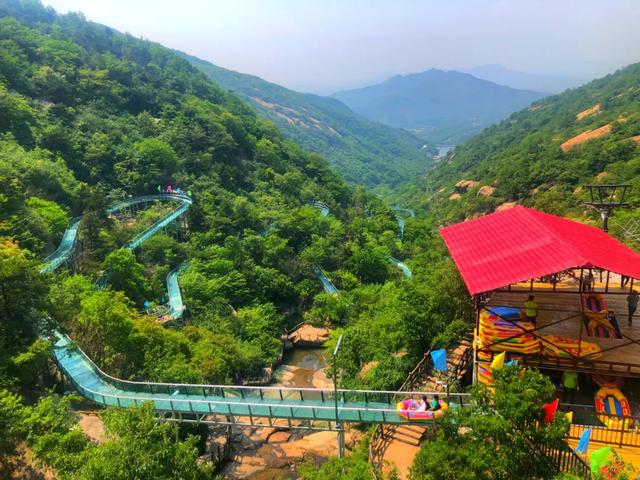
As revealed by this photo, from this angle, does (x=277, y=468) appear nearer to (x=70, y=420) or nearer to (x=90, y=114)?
(x=70, y=420)

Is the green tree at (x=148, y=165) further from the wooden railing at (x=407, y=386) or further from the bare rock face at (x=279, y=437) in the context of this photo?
the wooden railing at (x=407, y=386)

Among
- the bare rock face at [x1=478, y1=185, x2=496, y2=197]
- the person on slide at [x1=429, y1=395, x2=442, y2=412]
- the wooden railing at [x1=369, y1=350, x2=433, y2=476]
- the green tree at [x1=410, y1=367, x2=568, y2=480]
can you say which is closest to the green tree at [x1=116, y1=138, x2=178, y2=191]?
the wooden railing at [x1=369, y1=350, x2=433, y2=476]

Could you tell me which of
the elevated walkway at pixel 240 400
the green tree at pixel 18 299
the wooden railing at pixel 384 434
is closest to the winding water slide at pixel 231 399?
the elevated walkway at pixel 240 400

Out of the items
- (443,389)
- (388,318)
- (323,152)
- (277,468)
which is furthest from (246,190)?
(323,152)

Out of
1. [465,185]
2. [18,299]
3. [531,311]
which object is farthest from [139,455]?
[465,185]

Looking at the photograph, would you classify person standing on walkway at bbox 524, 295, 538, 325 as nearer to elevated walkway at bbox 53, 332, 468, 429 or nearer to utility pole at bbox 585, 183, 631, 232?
elevated walkway at bbox 53, 332, 468, 429
